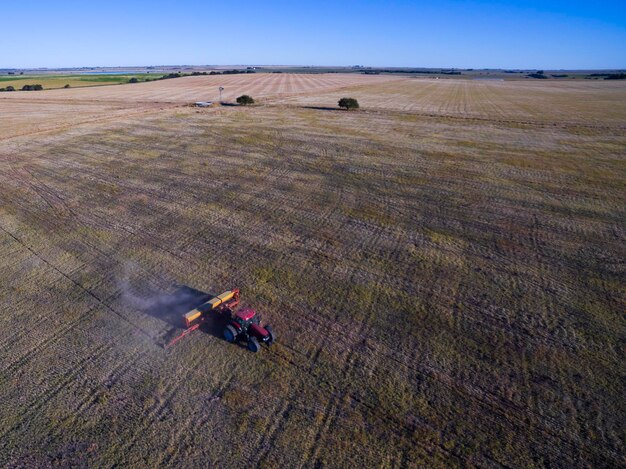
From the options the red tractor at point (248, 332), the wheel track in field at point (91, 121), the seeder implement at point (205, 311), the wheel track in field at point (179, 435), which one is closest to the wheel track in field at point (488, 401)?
the red tractor at point (248, 332)

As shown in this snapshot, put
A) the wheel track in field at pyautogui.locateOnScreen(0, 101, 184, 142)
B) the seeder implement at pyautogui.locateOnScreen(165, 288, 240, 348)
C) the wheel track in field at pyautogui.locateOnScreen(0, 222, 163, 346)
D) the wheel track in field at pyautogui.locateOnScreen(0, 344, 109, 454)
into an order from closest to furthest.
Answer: the wheel track in field at pyautogui.locateOnScreen(0, 344, 109, 454) → the seeder implement at pyautogui.locateOnScreen(165, 288, 240, 348) → the wheel track in field at pyautogui.locateOnScreen(0, 222, 163, 346) → the wheel track in field at pyautogui.locateOnScreen(0, 101, 184, 142)

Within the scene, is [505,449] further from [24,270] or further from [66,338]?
[24,270]

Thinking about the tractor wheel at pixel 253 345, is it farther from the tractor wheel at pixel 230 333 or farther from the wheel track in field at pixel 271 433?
the wheel track in field at pixel 271 433

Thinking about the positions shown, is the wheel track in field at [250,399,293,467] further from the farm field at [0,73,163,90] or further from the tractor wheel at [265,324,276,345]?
the farm field at [0,73,163,90]

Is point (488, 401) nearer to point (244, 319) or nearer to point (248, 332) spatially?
point (248, 332)

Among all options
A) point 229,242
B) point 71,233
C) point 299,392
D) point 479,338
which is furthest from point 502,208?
point 71,233

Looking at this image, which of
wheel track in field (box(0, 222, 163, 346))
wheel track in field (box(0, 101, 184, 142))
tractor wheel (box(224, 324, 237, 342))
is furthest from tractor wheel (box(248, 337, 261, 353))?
wheel track in field (box(0, 101, 184, 142))

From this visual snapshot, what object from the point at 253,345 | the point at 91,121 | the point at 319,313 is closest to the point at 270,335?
the point at 253,345
